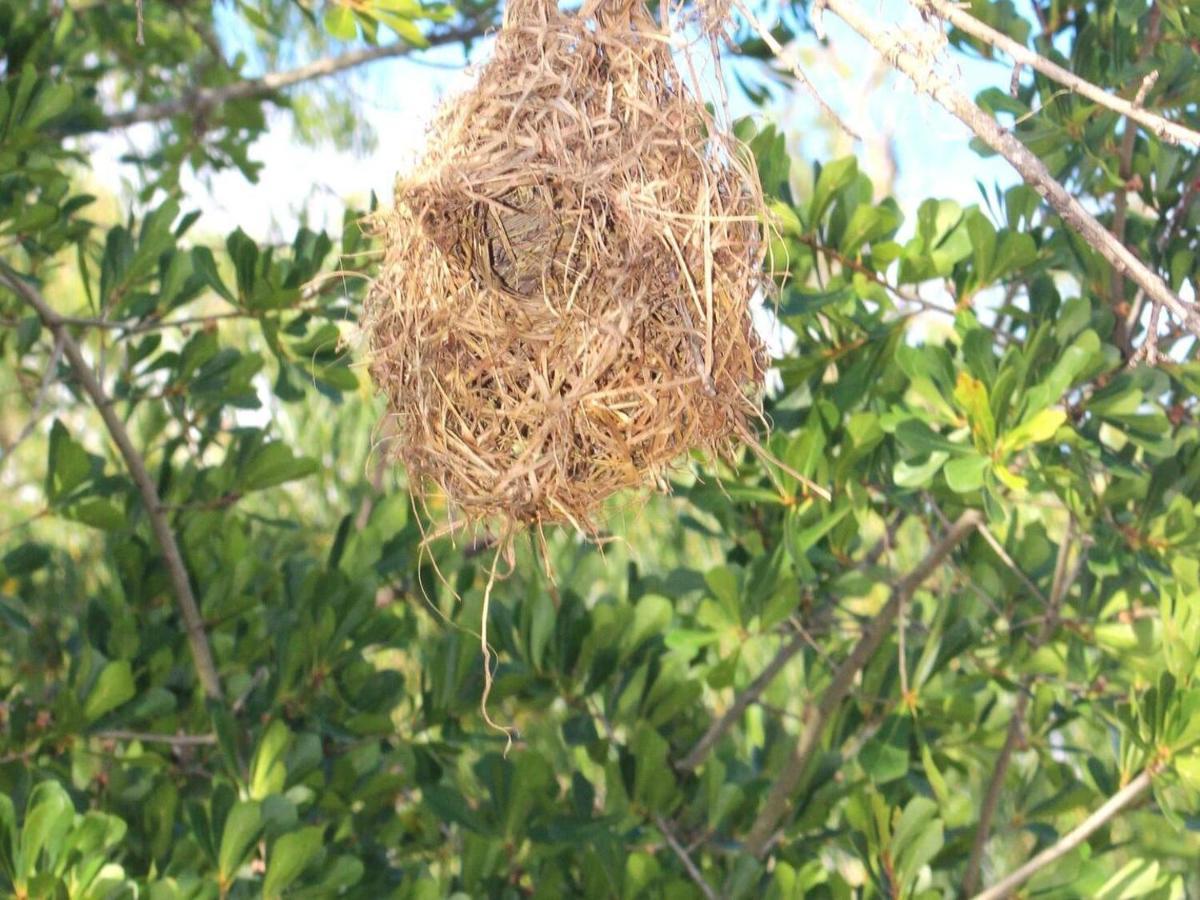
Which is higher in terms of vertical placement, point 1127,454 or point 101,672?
point 1127,454

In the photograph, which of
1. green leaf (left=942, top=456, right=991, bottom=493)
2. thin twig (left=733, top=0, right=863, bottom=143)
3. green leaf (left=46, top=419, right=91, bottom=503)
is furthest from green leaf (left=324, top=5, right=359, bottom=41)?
green leaf (left=942, top=456, right=991, bottom=493)

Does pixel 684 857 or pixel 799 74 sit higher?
pixel 799 74

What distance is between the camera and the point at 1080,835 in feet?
6.19

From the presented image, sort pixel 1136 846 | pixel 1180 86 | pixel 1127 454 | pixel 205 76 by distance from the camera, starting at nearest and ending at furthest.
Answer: pixel 1180 86, pixel 1127 454, pixel 1136 846, pixel 205 76

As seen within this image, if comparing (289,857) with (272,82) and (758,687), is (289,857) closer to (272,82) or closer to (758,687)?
(758,687)

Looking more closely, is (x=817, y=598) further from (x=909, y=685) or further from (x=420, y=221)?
(x=420, y=221)

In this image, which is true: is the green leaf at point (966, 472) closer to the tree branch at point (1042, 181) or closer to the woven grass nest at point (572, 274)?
the woven grass nest at point (572, 274)

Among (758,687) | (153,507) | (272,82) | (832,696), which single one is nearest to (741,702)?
(758,687)

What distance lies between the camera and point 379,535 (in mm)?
2258

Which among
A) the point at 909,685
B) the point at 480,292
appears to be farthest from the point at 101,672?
the point at 909,685

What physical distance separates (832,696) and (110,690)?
3.30 feet

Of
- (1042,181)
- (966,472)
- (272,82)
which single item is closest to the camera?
(1042,181)

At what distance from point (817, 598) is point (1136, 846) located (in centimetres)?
85

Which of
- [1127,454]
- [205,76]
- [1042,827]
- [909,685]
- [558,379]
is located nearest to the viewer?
[558,379]
